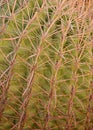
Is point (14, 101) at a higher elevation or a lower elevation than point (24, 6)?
lower

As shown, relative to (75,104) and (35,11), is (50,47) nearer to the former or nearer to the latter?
(35,11)

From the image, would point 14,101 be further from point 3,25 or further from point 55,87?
point 3,25

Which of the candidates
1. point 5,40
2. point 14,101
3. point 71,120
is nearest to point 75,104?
point 71,120

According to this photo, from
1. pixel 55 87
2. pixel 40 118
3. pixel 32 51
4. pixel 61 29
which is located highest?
pixel 61 29

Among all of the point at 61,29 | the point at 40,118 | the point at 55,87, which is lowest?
the point at 40,118

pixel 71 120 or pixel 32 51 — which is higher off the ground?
pixel 32 51

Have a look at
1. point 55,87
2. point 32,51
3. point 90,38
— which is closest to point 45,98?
point 55,87
